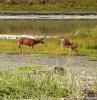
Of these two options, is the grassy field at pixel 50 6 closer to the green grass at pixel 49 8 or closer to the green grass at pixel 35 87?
the green grass at pixel 49 8

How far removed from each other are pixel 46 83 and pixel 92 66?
835cm

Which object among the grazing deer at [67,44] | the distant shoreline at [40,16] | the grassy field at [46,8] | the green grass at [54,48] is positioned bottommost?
the grassy field at [46,8]

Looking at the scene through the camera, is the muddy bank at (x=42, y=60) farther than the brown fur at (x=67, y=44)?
No

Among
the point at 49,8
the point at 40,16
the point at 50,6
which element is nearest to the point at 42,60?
the point at 40,16

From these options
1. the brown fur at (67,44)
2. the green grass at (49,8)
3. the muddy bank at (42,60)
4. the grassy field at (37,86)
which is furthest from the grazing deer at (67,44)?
the green grass at (49,8)

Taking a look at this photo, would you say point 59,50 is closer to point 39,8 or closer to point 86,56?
point 86,56

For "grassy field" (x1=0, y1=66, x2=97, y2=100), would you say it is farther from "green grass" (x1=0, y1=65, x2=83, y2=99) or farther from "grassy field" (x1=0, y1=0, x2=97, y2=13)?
"grassy field" (x1=0, y1=0, x2=97, y2=13)

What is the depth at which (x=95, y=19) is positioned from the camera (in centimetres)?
5216

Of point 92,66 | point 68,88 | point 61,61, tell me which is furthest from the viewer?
point 61,61

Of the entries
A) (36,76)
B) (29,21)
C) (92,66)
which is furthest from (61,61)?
(29,21)

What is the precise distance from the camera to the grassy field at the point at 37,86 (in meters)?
10.2

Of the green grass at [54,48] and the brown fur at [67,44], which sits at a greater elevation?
the brown fur at [67,44]

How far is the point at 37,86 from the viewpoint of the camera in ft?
34.7

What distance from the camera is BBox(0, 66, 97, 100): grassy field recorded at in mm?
10156
